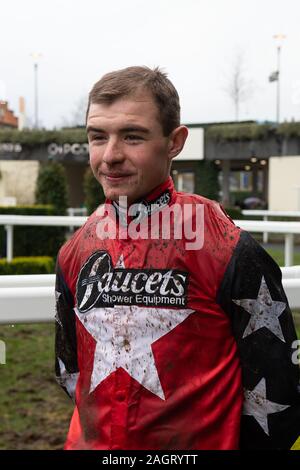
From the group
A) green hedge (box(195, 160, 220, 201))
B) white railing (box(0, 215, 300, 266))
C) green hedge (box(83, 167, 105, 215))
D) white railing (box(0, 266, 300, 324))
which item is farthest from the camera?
green hedge (box(195, 160, 220, 201))

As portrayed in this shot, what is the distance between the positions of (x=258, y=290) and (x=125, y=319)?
238 mm

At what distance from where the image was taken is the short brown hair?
106 cm

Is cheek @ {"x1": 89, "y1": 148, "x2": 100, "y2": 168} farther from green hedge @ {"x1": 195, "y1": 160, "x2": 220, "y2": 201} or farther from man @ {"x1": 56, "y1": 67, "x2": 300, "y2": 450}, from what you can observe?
green hedge @ {"x1": 195, "y1": 160, "x2": 220, "y2": 201}

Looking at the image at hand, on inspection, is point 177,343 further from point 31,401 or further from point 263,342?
point 31,401

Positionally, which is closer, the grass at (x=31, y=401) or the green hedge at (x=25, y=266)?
the grass at (x=31, y=401)

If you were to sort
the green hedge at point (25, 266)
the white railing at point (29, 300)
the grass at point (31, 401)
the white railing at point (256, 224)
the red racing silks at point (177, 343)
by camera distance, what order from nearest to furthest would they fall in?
the red racing silks at point (177, 343), the white railing at point (29, 300), the grass at point (31, 401), the white railing at point (256, 224), the green hedge at point (25, 266)

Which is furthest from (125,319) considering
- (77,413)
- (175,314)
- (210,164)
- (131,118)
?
(210,164)

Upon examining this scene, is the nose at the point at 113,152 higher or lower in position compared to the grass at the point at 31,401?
higher

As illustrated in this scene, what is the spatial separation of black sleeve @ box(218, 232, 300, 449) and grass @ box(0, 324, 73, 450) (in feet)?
5.03

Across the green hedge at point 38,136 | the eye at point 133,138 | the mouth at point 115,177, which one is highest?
the green hedge at point 38,136

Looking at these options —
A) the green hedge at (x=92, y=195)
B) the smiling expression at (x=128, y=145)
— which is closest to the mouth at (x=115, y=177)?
the smiling expression at (x=128, y=145)

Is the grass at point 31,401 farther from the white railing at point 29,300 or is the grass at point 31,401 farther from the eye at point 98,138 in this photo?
the eye at point 98,138

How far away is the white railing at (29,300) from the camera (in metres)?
1.18

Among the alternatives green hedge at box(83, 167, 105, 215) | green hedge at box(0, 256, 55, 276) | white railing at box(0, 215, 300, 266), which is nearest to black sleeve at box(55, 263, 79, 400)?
white railing at box(0, 215, 300, 266)
